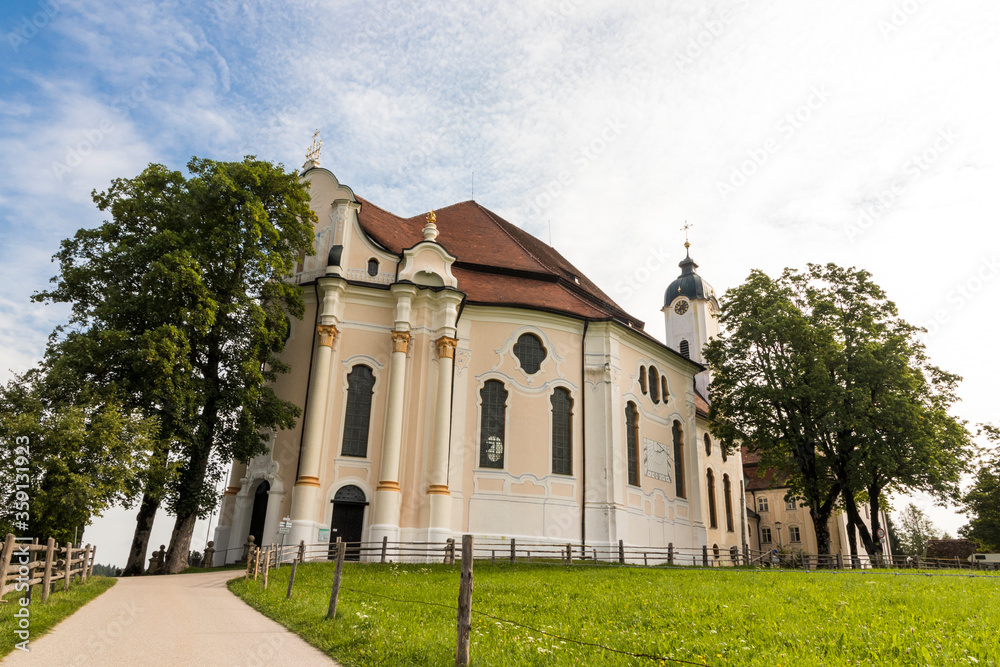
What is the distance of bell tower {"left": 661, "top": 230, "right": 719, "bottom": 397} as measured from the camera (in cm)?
4809

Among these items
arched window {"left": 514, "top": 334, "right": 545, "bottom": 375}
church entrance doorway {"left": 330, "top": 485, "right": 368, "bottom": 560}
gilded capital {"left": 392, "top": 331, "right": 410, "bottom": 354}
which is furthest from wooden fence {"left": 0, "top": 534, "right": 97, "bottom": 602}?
arched window {"left": 514, "top": 334, "right": 545, "bottom": 375}

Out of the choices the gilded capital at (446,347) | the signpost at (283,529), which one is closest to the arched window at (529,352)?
the gilded capital at (446,347)

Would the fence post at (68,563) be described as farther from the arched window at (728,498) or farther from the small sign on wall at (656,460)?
the arched window at (728,498)

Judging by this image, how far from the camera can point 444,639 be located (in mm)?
9023

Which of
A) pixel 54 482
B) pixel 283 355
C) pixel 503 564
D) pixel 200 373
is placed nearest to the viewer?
pixel 54 482

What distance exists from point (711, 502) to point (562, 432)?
13.9 meters

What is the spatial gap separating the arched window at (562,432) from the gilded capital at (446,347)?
15.2 ft

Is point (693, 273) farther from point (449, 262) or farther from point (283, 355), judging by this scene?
point (283, 355)

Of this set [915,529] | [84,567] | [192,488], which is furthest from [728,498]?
[915,529]

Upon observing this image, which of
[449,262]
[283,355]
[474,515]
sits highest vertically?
[449,262]

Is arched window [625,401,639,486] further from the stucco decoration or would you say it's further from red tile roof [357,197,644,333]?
red tile roof [357,197,644,333]

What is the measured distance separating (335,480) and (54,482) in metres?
8.92

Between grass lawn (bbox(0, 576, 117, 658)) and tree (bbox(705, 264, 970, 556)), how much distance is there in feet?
83.4

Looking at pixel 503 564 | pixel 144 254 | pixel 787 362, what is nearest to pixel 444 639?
pixel 503 564
